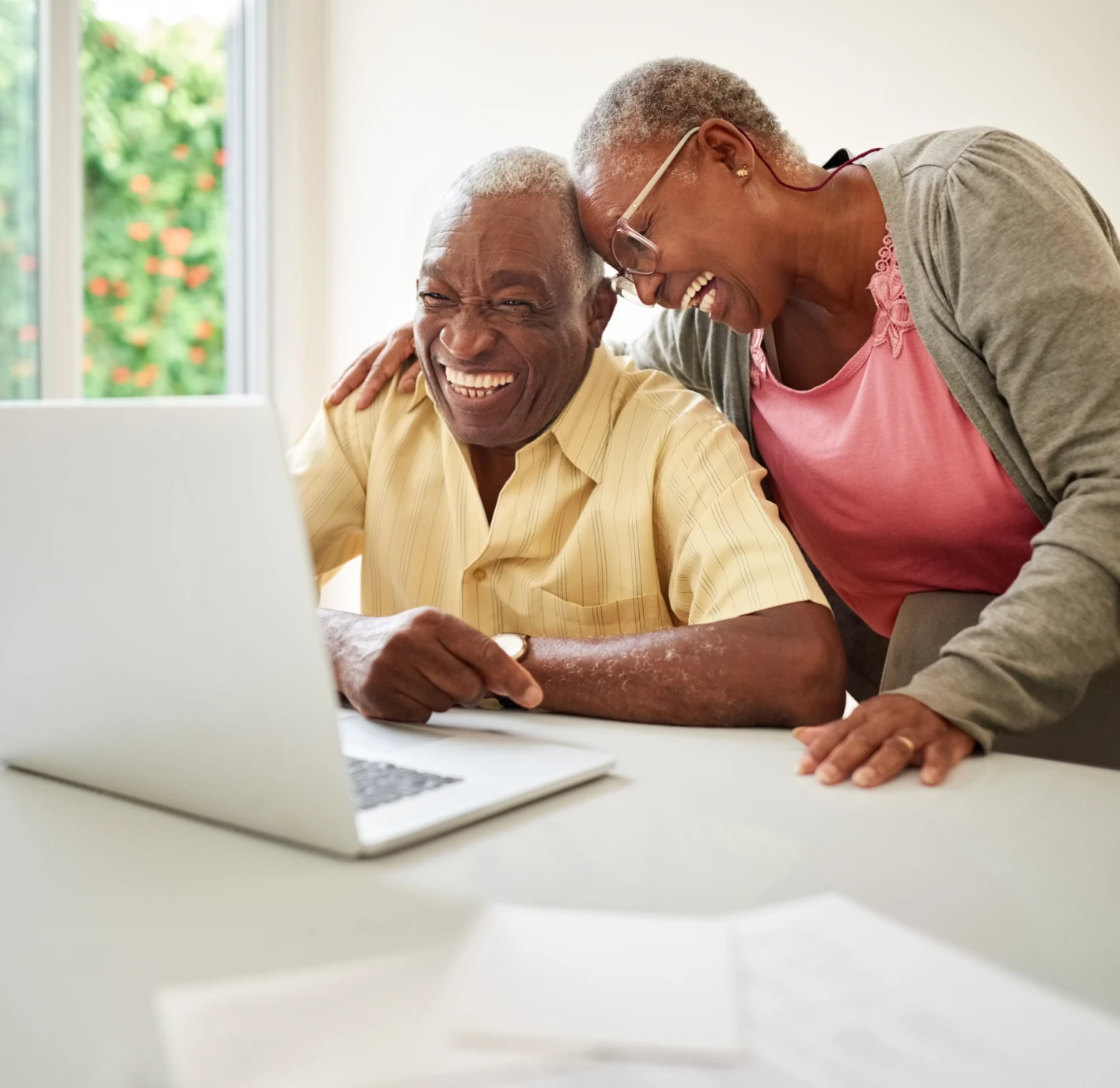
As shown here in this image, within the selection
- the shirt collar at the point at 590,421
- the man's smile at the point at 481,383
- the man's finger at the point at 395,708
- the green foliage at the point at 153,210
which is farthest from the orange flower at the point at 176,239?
the man's finger at the point at 395,708

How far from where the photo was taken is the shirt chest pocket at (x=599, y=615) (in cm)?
159

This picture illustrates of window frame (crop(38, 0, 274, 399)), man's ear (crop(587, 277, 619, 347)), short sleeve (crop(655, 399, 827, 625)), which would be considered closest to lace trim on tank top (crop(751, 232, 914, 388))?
short sleeve (crop(655, 399, 827, 625))

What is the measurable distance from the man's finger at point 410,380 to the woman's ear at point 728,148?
492mm

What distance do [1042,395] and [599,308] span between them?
63cm

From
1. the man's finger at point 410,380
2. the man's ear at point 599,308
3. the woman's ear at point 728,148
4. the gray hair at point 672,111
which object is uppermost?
the gray hair at point 672,111

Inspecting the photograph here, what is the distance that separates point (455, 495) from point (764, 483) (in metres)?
0.50

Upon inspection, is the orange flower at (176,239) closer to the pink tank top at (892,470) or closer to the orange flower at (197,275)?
the orange flower at (197,275)

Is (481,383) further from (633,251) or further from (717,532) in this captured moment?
(717,532)

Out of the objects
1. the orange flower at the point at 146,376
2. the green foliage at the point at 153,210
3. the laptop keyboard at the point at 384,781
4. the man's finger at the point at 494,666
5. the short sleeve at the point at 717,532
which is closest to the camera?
the laptop keyboard at the point at 384,781

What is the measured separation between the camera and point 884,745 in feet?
3.31

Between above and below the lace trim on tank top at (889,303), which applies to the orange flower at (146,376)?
below

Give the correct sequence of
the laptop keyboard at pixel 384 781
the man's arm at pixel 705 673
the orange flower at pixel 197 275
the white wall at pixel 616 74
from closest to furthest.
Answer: the laptop keyboard at pixel 384 781, the man's arm at pixel 705 673, the white wall at pixel 616 74, the orange flower at pixel 197 275

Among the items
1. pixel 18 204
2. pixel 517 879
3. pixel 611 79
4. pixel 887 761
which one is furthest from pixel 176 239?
pixel 517 879

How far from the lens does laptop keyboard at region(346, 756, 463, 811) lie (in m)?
0.87
